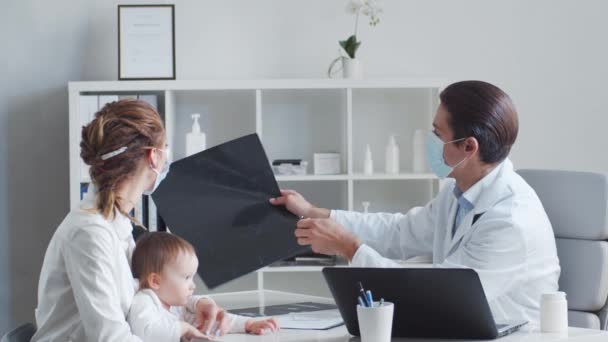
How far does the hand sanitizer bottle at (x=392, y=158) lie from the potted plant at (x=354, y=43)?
13.3 inches

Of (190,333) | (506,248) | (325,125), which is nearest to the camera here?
(190,333)

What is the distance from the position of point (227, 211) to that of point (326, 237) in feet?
1.01

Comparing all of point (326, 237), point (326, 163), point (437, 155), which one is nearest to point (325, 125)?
point (326, 163)

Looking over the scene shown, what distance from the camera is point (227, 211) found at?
2316 mm

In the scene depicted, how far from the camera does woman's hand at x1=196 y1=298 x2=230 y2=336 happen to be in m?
2.01

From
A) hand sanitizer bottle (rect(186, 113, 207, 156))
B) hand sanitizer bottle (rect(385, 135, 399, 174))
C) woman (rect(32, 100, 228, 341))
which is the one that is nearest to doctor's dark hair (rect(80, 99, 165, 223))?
woman (rect(32, 100, 228, 341))

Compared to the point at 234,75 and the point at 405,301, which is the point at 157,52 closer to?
the point at 234,75

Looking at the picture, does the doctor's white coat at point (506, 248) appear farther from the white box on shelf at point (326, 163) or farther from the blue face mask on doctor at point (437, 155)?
the white box on shelf at point (326, 163)

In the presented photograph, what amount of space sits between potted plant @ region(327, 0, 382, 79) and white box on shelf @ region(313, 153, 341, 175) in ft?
1.17

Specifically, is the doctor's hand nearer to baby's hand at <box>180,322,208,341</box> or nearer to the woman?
the woman

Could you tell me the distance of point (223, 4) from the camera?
410cm

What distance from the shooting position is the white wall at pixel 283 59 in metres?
4.06

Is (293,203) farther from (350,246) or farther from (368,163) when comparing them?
(368,163)

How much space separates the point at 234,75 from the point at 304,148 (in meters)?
0.46
